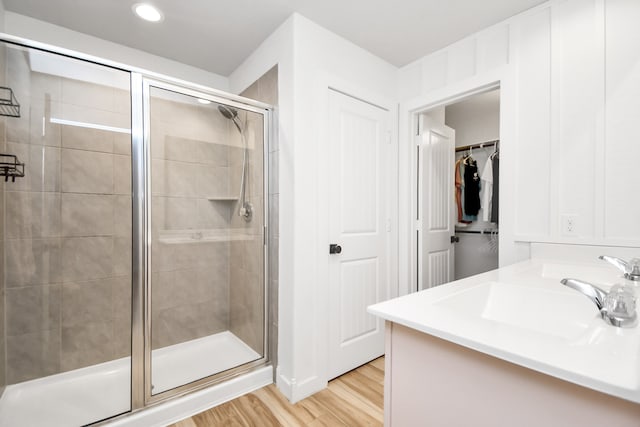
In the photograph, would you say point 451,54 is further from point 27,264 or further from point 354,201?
point 27,264

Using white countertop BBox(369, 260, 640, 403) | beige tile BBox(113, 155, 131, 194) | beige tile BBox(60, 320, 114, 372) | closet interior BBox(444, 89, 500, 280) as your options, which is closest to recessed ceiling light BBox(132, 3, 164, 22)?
beige tile BBox(113, 155, 131, 194)

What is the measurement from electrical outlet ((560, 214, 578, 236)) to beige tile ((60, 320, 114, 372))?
9.27 ft

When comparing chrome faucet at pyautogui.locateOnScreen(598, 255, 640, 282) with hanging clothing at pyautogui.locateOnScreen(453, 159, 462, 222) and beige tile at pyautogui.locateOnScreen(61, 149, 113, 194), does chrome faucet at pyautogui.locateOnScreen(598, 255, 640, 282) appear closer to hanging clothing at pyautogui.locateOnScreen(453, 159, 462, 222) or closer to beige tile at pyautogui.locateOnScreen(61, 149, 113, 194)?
hanging clothing at pyautogui.locateOnScreen(453, 159, 462, 222)

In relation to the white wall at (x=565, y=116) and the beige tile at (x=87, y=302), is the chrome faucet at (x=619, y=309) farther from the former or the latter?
the beige tile at (x=87, y=302)

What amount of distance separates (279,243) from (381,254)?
861mm

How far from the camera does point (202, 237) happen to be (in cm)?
196

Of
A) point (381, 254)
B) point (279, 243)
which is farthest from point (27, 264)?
point (381, 254)

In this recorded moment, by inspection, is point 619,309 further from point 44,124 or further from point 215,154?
point 44,124

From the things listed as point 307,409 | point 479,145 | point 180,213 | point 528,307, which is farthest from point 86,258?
point 479,145

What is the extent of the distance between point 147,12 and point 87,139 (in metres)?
0.88

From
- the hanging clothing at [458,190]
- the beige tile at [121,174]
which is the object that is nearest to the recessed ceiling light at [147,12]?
the beige tile at [121,174]

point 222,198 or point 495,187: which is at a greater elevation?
point 495,187

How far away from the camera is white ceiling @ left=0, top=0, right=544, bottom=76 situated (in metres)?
1.70

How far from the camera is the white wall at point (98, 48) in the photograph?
179cm
